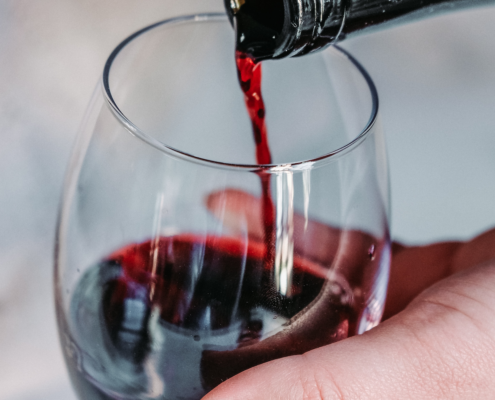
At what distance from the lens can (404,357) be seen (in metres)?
0.28

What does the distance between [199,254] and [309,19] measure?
12cm

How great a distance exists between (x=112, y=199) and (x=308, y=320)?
0.36 feet

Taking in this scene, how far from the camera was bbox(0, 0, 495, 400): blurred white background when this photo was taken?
1.87 ft

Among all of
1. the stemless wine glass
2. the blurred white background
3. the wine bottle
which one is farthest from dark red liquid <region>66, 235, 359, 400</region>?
the blurred white background

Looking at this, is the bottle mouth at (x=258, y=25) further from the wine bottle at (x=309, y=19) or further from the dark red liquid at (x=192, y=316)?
the dark red liquid at (x=192, y=316)

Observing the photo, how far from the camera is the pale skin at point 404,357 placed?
26cm

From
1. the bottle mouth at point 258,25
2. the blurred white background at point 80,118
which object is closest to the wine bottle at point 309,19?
the bottle mouth at point 258,25

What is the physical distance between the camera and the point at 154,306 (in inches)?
10.9

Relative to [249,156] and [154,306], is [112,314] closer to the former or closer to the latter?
[154,306]

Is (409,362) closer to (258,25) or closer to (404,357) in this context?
(404,357)

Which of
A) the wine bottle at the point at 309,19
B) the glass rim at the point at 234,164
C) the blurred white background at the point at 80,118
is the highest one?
the wine bottle at the point at 309,19

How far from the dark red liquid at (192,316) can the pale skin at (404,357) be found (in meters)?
0.02

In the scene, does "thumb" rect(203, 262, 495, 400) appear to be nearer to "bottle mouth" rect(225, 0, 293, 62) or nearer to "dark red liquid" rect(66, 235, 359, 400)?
"dark red liquid" rect(66, 235, 359, 400)

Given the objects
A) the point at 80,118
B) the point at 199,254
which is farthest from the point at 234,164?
the point at 80,118
